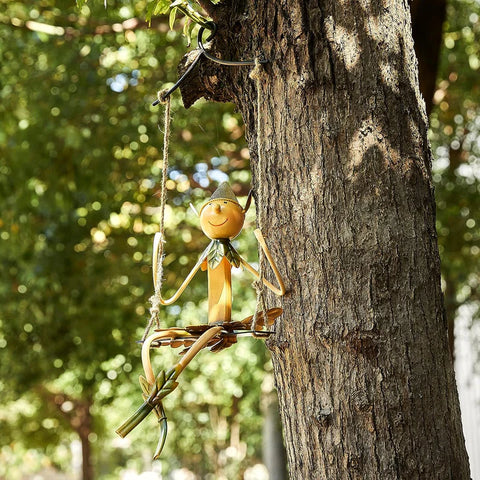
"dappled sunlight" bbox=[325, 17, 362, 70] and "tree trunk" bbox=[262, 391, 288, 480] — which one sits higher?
"dappled sunlight" bbox=[325, 17, 362, 70]

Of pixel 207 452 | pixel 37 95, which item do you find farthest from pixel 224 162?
pixel 207 452

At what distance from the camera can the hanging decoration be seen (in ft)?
5.17

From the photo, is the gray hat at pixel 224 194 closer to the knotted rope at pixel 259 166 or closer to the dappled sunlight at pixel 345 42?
the knotted rope at pixel 259 166

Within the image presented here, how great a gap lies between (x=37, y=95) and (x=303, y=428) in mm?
4424

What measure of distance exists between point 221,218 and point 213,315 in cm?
26

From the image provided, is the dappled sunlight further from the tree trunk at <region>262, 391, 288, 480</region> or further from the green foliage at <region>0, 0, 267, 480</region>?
the tree trunk at <region>262, 391, 288, 480</region>

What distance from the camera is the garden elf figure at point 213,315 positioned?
156 centimetres

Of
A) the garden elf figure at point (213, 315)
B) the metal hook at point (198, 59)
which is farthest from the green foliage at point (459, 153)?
the garden elf figure at point (213, 315)

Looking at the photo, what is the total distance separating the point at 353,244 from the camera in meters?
1.67

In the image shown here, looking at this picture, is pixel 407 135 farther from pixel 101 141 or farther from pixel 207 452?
pixel 207 452

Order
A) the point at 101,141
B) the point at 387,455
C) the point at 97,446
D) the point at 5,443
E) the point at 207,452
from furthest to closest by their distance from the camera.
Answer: the point at 97,446 < the point at 207,452 < the point at 5,443 < the point at 101,141 < the point at 387,455

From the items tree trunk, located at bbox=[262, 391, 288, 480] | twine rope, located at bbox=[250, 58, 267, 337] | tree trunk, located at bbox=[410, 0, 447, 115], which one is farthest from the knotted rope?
tree trunk, located at bbox=[262, 391, 288, 480]

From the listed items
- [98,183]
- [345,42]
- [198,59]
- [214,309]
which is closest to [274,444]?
[98,183]

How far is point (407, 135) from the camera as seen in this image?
1.76 m
